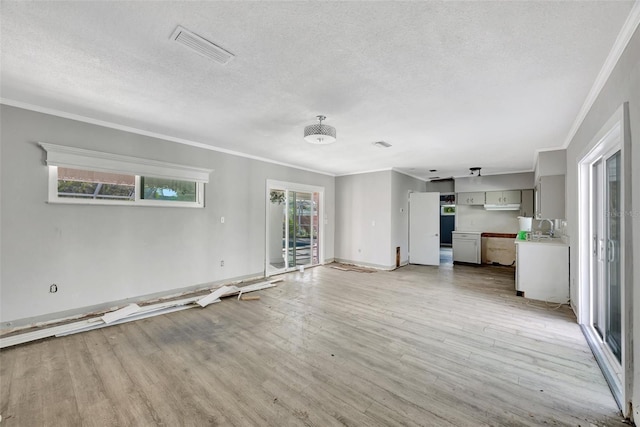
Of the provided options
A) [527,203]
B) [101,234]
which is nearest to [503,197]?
[527,203]

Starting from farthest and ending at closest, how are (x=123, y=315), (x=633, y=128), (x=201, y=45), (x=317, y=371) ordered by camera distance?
(x=123, y=315)
(x=317, y=371)
(x=201, y=45)
(x=633, y=128)

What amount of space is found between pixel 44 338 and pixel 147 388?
5.96 feet

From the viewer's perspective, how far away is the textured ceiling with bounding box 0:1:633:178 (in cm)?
159

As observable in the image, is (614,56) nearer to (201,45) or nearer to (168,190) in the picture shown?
(201,45)

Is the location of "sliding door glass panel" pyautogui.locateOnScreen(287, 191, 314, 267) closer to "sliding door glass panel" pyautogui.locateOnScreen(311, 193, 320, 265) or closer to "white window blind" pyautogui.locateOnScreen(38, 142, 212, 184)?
"sliding door glass panel" pyautogui.locateOnScreen(311, 193, 320, 265)

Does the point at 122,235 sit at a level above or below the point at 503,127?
below

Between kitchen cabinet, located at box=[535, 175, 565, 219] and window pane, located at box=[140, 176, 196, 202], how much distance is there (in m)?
6.17

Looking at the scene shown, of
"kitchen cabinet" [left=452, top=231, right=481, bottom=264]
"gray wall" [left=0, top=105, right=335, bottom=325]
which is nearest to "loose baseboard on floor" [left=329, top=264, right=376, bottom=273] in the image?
"gray wall" [left=0, top=105, right=335, bottom=325]

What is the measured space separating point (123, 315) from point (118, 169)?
1.99 metres

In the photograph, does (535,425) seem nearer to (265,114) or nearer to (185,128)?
(265,114)

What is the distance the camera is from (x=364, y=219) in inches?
279

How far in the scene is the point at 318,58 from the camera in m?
2.02

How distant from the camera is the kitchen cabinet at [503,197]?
7194 mm

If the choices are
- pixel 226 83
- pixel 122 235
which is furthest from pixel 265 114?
pixel 122 235
